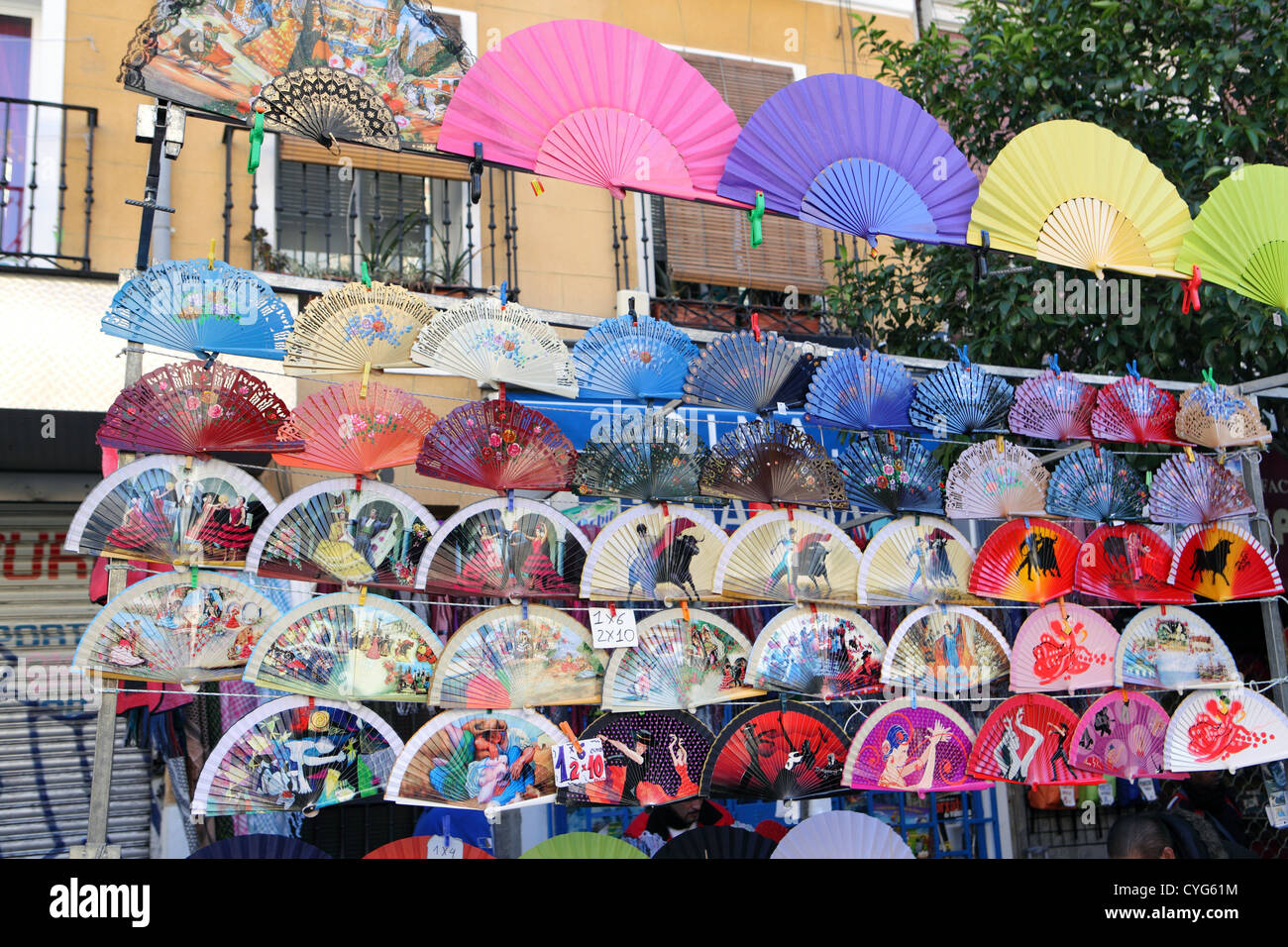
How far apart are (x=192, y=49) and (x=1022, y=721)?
344 cm

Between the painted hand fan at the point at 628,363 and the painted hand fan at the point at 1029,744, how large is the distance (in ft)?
5.30

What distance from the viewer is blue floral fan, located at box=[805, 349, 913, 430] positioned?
374 centimetres

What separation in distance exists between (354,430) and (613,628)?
3.21 ft

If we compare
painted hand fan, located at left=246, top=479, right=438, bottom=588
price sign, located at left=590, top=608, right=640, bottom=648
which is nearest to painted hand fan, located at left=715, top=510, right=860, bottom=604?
price sign, located at left=590, top=608, right=640, bottom=648

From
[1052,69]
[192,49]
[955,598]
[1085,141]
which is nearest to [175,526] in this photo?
[192,49]

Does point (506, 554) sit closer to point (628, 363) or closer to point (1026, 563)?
point (628, 363)

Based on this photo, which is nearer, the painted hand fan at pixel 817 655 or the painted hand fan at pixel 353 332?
the painted hand fan at pixel 353 332

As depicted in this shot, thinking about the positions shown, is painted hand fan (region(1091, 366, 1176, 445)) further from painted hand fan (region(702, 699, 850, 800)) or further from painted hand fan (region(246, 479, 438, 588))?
painted hand fan (region(246, 479, 438, 588))

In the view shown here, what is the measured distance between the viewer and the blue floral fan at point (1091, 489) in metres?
4.10

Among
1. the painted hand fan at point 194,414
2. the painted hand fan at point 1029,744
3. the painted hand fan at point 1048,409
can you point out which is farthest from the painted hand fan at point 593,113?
the painted hand fan at point 1029,744

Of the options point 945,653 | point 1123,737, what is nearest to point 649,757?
point 945,653

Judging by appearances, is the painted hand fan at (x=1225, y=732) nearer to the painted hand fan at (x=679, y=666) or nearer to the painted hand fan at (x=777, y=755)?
the painted hand fan at (x=777, y=755)

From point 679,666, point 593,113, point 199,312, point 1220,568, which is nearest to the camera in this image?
point 199,312

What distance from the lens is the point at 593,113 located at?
3.62m
